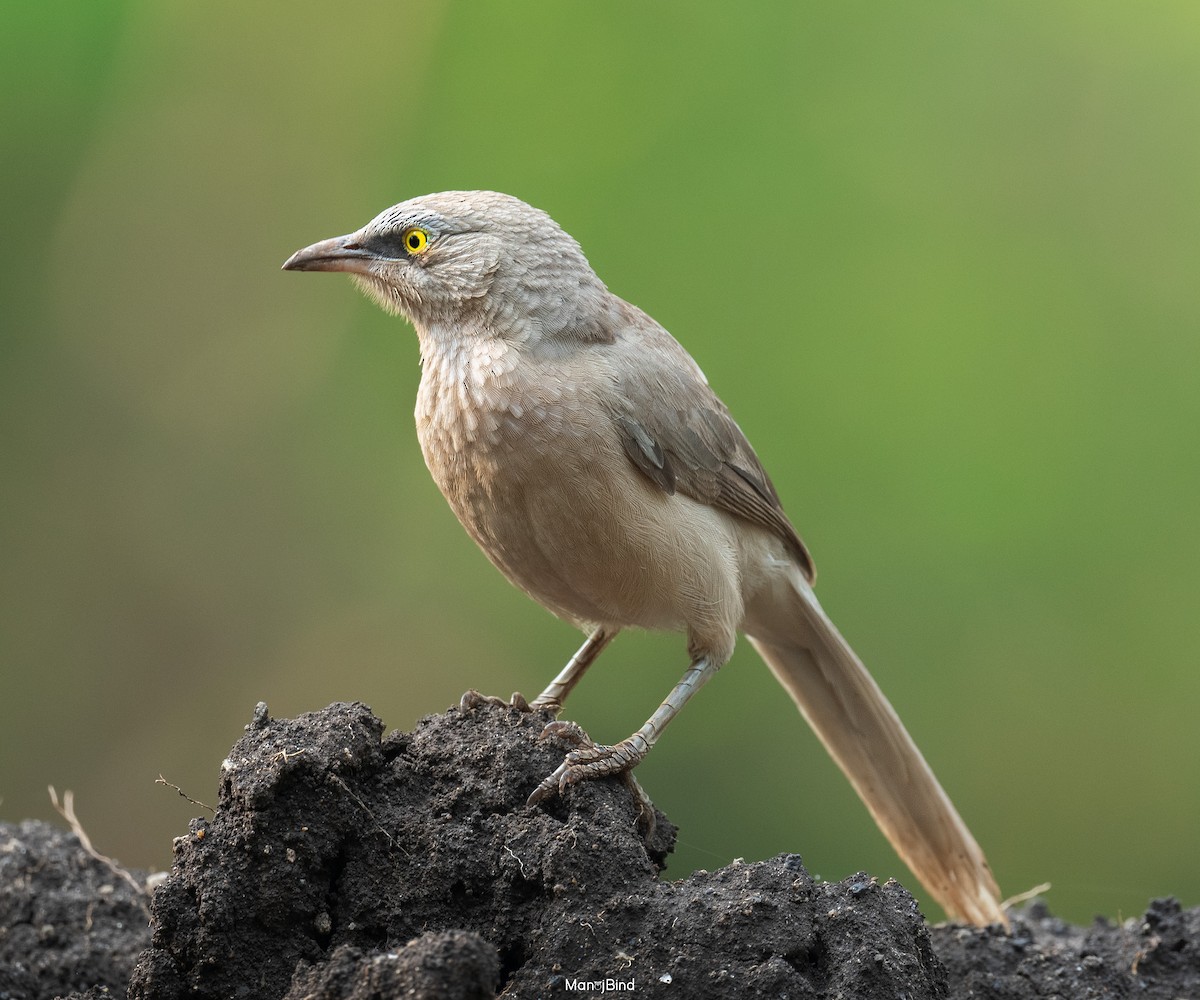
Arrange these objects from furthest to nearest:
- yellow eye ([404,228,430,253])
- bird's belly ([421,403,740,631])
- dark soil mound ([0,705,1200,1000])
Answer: yellow eye ([404,228,430,253]), bird's belly ([421,403,740,631]), dark soil mound ([0,705,1200,1000])

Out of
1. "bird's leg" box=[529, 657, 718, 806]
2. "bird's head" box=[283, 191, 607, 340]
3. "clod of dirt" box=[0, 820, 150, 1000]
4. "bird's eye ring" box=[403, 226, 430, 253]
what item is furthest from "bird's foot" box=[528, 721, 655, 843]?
"bird's eye ring" box=[403, 226, 430, 253]

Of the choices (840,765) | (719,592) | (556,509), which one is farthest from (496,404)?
(840,765)

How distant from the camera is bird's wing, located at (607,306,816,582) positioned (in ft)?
12.4

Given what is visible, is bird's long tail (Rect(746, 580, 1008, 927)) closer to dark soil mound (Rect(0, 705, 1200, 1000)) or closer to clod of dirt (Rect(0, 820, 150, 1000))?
dark soil mound (Rect(0, 705, 1200, 1000))

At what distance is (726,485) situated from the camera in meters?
4.16

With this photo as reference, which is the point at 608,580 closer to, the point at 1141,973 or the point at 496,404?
the point at 496,404

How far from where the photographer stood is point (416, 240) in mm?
3975

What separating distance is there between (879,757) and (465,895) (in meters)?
2.01

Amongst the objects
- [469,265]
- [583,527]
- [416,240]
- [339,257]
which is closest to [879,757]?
[583,527]

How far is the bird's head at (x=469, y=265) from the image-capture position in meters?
3.85

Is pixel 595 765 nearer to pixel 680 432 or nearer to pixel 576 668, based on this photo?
pixel 576 668

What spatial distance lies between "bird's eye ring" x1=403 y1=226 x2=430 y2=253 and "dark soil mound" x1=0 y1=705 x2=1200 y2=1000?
153 centimetres

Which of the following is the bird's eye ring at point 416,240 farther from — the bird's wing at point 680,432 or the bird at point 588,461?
the bird's wing at point 680,432

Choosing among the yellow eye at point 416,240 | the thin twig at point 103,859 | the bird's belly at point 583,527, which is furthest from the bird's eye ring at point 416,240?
the thin twig at point 103,859
